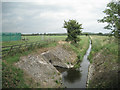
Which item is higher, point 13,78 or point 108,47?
point 108,47

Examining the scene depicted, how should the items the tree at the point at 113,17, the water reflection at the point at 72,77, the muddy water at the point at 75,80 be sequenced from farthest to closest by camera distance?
the water reflection at the point at 72,77 < the muddy water at the point at 75,80 < the tree at the point at 113,17

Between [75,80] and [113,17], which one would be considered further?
[75,80]

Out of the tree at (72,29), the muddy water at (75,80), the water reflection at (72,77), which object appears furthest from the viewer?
the tree at (72,29)

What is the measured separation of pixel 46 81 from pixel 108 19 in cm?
1056

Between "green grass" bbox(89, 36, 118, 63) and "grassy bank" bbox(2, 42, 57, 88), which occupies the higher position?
"green grass" bbox(89, 36, 118, 63)

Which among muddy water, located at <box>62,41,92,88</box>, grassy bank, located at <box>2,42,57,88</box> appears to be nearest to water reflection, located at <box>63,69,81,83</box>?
muddy water, located at <box>62,41,92,88</box>

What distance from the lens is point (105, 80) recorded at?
520 inches

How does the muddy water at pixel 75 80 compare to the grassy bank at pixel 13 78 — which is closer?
the grassy bank at pixel 13 78

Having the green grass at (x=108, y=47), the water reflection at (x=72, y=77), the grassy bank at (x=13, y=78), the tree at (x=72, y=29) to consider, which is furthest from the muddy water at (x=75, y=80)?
the tree at (x=72, y=29)

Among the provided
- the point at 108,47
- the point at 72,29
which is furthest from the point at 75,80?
the point at 72,29

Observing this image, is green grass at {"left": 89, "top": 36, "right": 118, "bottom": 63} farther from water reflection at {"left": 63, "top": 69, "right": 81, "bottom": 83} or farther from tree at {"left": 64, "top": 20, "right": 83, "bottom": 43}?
tree at {"left": 64, "top": 20, "right": 83, "bottom": 43}

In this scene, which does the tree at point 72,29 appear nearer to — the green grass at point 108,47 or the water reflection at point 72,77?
the green grass at point 108,47

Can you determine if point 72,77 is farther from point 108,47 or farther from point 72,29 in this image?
point 72,29

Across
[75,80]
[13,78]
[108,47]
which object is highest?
[108,47]
